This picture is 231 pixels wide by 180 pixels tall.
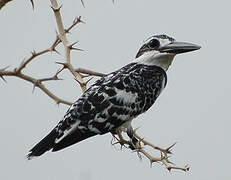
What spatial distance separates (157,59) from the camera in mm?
2318

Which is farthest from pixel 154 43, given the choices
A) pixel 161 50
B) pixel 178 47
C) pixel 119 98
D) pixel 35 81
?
pixel 35 81

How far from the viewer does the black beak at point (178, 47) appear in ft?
6.51

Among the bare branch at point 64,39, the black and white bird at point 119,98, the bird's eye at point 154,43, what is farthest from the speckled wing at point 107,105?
the bare branch at point 64,39

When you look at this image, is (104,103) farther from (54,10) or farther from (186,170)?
(186,170)

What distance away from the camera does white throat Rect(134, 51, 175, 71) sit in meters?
2.28

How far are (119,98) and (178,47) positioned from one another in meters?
0.39

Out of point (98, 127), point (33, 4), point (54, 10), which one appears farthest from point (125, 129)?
point (33, 4)

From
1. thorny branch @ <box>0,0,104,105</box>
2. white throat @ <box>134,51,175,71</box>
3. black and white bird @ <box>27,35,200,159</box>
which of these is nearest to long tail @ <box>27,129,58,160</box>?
black and white bird @ <box>27,35,200,159</box>

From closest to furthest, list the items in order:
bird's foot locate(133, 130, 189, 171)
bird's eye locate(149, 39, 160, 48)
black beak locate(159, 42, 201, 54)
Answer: bird's foot locate(133, 130, 189, 171) < black beak locate(159, 42, 201, 54) < bird's eye locate(149, 39, 160, 48)

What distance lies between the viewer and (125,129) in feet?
7.14

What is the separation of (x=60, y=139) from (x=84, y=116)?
0.16 meters

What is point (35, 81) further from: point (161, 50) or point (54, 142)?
point (161, 50)

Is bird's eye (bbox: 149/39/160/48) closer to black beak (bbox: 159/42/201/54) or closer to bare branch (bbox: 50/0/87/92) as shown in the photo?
black beak (bbox: 159/42/201/54)

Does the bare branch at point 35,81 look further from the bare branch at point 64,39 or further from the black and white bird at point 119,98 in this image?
the black and white bird at point 119,98
